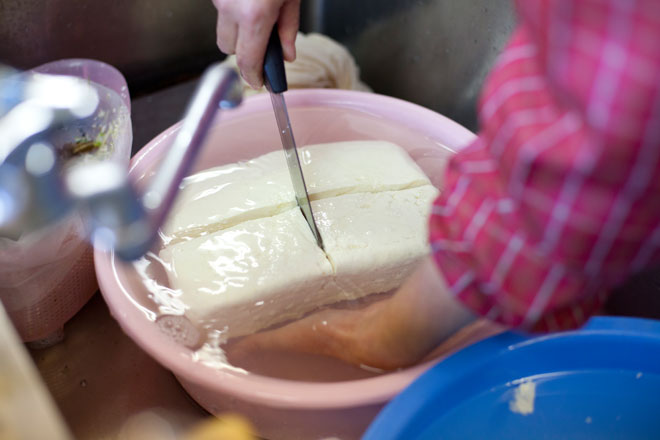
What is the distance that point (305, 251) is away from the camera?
0.73 m

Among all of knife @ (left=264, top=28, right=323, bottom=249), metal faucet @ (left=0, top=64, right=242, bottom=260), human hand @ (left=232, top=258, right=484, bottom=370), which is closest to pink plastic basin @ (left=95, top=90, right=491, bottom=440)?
human hand @ (left=232, top=258, right=484, bottom=370)

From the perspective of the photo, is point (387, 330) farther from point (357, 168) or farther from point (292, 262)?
point (357, 168)

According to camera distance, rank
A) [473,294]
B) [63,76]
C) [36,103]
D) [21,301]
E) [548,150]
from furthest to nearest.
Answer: [63,76] → [21,301] → [36,103] → [473,294] → [548,150]

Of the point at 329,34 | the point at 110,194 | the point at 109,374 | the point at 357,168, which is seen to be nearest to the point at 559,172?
the point at 110,194

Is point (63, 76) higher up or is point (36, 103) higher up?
point (36, 103)

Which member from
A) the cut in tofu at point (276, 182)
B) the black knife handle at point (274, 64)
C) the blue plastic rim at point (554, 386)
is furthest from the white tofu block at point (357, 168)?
the blue plastic rim at point (554, 386)

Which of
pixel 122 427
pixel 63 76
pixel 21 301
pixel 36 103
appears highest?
pixel 36 103

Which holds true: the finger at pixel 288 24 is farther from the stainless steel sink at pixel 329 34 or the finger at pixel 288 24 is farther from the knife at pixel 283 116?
the stainless steel sink at pixel 329 34

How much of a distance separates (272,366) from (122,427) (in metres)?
0.21

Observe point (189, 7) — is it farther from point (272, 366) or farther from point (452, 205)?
point (452, 205)

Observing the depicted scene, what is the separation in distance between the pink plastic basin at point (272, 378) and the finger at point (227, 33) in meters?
0.17

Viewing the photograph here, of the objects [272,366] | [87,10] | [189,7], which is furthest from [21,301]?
[189,7]

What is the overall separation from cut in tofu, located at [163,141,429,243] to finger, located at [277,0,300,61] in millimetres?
184

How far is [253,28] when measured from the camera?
2.14 ft
